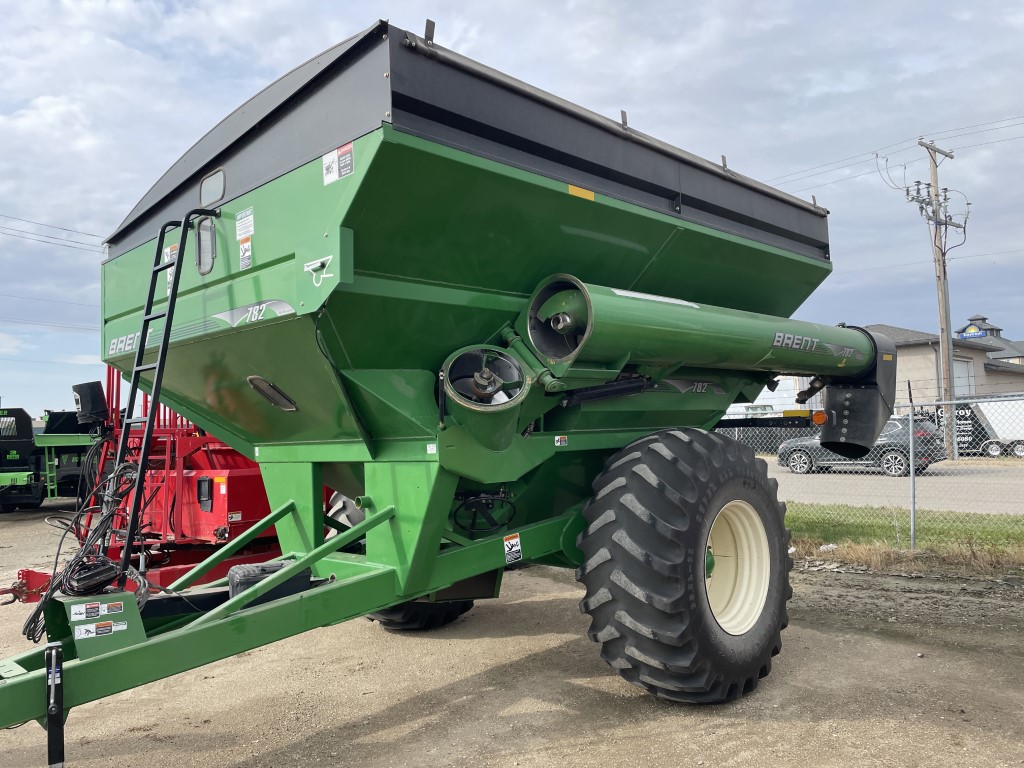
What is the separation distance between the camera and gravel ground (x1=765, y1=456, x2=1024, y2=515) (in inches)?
439

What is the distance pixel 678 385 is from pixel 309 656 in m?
2.86

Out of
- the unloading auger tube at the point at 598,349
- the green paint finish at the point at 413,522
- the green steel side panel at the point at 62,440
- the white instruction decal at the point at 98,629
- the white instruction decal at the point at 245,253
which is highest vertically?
the white instruction decal at the point at 245,253

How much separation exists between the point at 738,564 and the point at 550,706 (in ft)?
4.49

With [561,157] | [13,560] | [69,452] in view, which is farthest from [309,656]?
[69,452]

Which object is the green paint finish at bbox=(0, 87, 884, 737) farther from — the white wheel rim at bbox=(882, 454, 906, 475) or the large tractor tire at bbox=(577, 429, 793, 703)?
the white wheel rim at bbox=(882, 454, 906, 475)

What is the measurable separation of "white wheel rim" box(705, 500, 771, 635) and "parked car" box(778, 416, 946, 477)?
659 cm

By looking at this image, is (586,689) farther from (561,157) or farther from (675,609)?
(561,157)

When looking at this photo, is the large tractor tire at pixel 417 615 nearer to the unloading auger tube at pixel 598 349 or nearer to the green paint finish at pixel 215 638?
the green paint finish at pixel 215 638

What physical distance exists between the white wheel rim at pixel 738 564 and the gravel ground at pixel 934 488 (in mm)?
7477

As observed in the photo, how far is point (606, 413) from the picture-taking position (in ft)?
14.4

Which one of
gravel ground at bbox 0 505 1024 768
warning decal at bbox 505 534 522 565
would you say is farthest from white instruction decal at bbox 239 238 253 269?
gravel ground at bbox 0 505 1024 768

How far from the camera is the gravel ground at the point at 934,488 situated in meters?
11.1

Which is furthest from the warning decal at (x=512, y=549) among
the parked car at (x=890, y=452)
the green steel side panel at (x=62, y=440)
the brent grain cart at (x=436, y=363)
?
the green steel side panel at (x=62, y=440)

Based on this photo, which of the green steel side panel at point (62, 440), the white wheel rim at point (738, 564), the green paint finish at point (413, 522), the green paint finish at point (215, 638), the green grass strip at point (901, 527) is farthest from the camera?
the green steel side panel at point (62, 440)
